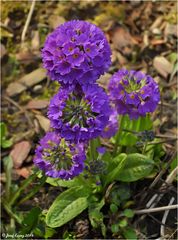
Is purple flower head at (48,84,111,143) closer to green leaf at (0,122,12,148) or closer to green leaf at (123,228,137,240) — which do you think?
green leaf at (123,228,137,240)

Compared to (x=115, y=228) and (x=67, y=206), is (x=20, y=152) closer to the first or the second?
(x=67, y=206)

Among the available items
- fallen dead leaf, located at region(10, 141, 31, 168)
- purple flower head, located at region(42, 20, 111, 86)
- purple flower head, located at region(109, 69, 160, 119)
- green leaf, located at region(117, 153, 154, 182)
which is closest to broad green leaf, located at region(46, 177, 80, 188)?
green leaf, located at region(117, 153, 154, 182)

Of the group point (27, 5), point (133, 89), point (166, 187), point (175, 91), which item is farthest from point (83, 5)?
point (166, 187)

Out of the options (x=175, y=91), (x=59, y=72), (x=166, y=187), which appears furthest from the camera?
(x=175, y=91)

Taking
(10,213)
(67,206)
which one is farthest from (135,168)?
(10,213)

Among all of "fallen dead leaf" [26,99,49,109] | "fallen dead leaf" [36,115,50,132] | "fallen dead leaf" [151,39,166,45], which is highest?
"fallen dead leaf" [151,39,166,45]

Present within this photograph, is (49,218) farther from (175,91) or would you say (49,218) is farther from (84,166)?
(175,91)
